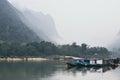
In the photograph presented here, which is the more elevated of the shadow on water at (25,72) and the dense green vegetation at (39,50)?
the dense green vegetation at (39,50)

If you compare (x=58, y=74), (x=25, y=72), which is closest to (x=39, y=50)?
(x=25, y=72)

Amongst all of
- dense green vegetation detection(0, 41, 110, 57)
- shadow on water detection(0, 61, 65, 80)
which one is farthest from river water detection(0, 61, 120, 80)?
dense green vegetation detection(0, 41, 110, 57)

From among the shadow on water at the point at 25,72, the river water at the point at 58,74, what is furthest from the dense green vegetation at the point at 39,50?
the river water at the point at 58,74

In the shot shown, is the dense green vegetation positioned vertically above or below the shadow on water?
above

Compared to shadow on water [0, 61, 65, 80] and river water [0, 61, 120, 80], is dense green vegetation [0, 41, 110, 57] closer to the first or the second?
shadow on water [0, 61, 65, 80]

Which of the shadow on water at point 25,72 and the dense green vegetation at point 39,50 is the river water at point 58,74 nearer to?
the shadow on water at point 25,72

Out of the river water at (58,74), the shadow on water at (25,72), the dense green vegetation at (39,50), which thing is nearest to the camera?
the river water at (58,74)

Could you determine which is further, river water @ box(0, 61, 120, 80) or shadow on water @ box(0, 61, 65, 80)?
shadow on water @ box(0, 61, 65, 80)

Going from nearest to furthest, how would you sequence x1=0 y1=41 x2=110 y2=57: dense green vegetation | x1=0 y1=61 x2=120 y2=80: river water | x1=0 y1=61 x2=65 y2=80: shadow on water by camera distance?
x1=0 y1=61 x2=120 y2=80: river water → x1=0 y1=61 x2=65 y2=80: shadow on water → x1=0 y1=41 x2=110 y2=57: dense green vegetation

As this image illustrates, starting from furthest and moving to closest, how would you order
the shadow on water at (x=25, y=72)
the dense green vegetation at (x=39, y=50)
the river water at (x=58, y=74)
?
the dense green vegetation at (x=39, y=50), the shadow on water at (x=25, y=72), the river water at (x=58, y=74)

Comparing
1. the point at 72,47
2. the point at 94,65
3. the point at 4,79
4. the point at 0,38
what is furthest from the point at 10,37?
the point at 4,79

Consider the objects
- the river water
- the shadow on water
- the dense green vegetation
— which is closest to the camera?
the river water

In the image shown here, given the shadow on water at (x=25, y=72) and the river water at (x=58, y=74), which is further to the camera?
the shadow on water at (x=25, y=72)

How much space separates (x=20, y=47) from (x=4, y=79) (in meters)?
98.8
